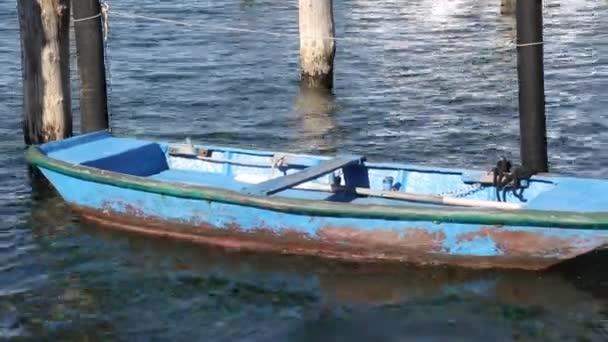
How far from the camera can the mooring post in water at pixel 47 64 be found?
14.2 metres

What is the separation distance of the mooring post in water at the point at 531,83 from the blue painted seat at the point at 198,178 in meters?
2.99

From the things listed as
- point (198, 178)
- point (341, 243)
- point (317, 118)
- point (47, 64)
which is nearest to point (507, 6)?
point (317, 118)

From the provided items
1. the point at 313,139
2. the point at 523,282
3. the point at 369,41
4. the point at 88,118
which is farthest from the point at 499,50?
the point at 523,282

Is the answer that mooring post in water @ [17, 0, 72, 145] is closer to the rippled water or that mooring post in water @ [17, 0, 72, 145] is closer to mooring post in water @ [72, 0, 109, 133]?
mooring post in water @ [72, 0, 109, 133]

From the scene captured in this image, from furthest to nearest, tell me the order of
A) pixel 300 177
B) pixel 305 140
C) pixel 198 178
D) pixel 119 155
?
1. pixel 305 140
2. pixel 198 178
3. pixel 119 155
4. pixel 300 177

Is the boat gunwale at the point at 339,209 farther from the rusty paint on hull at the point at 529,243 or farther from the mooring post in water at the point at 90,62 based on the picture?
the mooring post in water at the point at 90,62

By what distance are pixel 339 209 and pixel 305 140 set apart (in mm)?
5971

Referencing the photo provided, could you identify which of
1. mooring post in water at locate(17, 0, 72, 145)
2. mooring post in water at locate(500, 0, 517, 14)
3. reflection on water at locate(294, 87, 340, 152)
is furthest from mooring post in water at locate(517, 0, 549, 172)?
mooring post in water at locate(500, 0, 517, 14)

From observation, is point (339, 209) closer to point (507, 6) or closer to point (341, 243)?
point (341, 243)

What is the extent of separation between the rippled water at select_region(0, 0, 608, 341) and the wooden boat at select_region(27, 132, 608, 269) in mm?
241

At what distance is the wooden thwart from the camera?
11273mm

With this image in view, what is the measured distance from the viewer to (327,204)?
35.7 ft

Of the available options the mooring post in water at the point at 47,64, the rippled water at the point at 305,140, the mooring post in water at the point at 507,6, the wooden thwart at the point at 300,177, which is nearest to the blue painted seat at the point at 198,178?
the rippled water at the point at 305,140

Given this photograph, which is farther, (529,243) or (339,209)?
(339,209)
